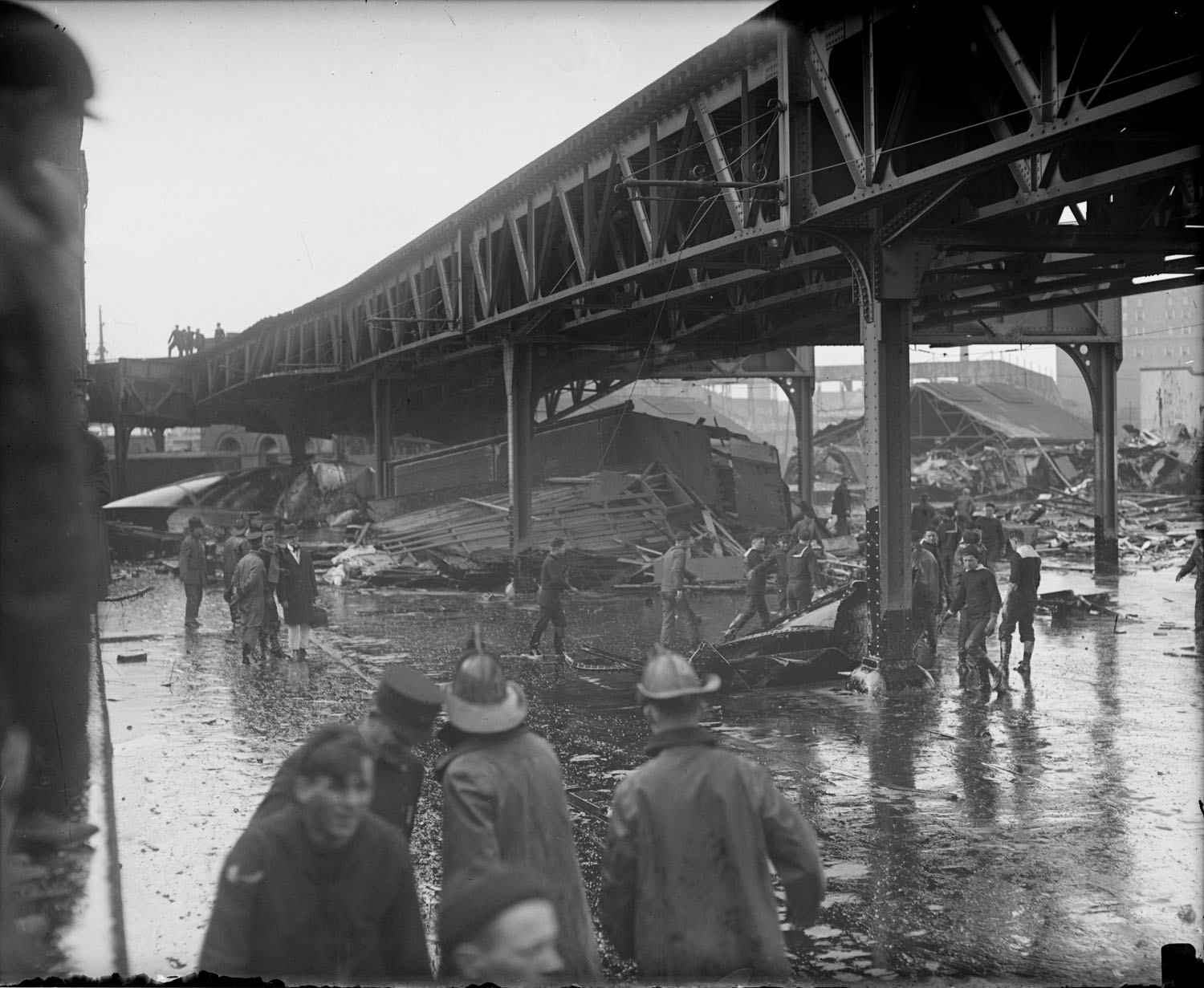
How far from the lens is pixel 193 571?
650 inches

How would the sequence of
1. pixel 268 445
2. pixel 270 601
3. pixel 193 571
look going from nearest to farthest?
pixel 270 601
pixel 193 571
pixel 268 445

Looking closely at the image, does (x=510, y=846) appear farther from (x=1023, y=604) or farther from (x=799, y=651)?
(x=1023, y=604)

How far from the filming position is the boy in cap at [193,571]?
1652 cm

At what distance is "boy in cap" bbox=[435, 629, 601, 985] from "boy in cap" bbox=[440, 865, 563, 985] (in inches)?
22.3

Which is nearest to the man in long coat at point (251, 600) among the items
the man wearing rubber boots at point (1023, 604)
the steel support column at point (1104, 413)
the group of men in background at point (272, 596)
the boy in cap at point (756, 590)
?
the group of men in background at point (272, 596)

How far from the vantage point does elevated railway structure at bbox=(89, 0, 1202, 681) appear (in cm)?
908

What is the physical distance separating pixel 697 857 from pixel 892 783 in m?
4.77

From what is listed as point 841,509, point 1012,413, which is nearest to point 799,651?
point 841,509

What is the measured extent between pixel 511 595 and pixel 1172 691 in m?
11.8

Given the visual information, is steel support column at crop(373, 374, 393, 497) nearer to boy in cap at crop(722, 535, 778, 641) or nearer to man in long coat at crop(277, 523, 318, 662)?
man in long coat at crop(277, 523, 318, 662)

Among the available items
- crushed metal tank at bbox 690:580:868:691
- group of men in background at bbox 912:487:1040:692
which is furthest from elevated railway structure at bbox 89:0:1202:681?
group of men in background at bbox 912:487:1040:692

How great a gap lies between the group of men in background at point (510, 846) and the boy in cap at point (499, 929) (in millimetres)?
288

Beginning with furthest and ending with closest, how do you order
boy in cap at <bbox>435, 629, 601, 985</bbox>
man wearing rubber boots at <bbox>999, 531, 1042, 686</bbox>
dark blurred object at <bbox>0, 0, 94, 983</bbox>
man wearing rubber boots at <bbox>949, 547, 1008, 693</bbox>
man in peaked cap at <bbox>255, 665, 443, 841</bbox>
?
man wearing rubber boots at <bbox>999, 531, 1042, 686</bbox> → man wearing rubber boots at <bbox>949, 547, 1008, 693</bbox> → dark blurred object at <bbox>0, 0, 94, 983</bbox> → man in peaked cap at <bbox>255, 665, 443, 841</bbox> → boy in cap at <bbox>435, 629, 601, 985</bbox>

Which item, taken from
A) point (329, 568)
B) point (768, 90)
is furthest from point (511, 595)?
point (768, 90)
